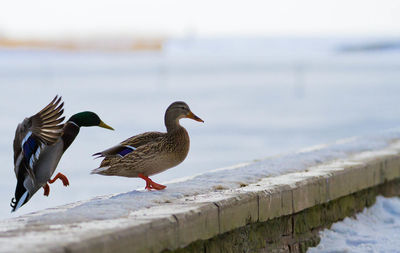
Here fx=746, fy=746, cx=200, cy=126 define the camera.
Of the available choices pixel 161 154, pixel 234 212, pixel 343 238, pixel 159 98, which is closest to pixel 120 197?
pixel 161 154

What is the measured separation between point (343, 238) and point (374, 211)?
0.94 m

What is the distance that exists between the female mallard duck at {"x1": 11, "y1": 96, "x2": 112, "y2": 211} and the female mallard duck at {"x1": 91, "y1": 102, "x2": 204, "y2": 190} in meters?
0.36

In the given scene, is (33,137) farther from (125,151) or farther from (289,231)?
(289,231)

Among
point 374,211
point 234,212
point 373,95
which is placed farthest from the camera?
point 373,95

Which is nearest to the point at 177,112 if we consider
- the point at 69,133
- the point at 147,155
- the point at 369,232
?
the point at 147,155

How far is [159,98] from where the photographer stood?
34406 mm

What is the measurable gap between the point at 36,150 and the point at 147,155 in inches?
29.8

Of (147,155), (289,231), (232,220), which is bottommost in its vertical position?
(289,231)

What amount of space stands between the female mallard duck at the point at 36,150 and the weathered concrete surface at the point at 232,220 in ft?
1.54

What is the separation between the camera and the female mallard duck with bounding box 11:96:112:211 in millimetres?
4676

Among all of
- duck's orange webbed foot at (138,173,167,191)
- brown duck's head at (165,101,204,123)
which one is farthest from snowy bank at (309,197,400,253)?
brown duck's head at (165,101,204,123)

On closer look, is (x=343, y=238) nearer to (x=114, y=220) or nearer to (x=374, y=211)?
(x=374, y=211)

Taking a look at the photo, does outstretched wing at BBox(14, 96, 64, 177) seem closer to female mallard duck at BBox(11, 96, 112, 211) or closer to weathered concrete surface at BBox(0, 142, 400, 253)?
female mallard duck at BBox(11, 96, 112, 211)

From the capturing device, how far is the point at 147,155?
5.04 m
